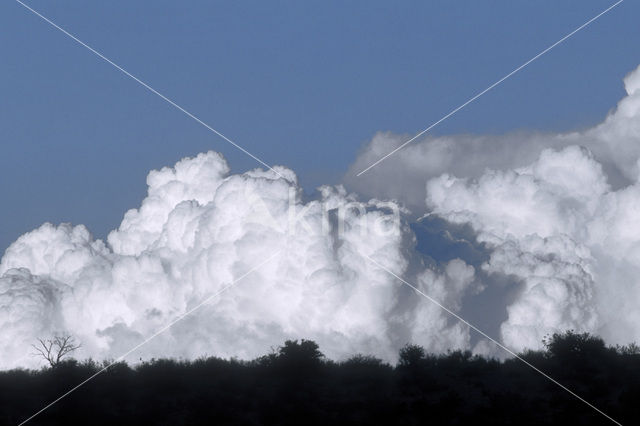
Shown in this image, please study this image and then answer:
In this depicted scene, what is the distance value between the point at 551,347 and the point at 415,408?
1266 cm

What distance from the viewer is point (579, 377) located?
193 feet

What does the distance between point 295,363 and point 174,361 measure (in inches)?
289

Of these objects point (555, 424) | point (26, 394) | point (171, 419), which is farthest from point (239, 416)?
point (555, 424)

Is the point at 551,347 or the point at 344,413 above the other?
the point at 551,347

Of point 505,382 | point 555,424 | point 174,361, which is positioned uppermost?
point 174,361

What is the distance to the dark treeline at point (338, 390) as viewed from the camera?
54312mm

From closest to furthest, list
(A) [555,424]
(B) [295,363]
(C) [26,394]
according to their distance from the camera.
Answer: (A) [555,424], (C) [26,394], (B) [295,363]

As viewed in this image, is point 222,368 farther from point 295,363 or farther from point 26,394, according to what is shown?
point 26,394

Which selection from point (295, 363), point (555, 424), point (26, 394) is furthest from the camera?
point (295, 363)

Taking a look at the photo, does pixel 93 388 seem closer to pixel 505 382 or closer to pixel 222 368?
pixel 222 368

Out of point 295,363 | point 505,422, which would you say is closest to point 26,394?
point 295,363

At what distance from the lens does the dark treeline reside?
178 ft

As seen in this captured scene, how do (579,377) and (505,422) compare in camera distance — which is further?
(579,377)

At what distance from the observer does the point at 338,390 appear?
57.7 meters
